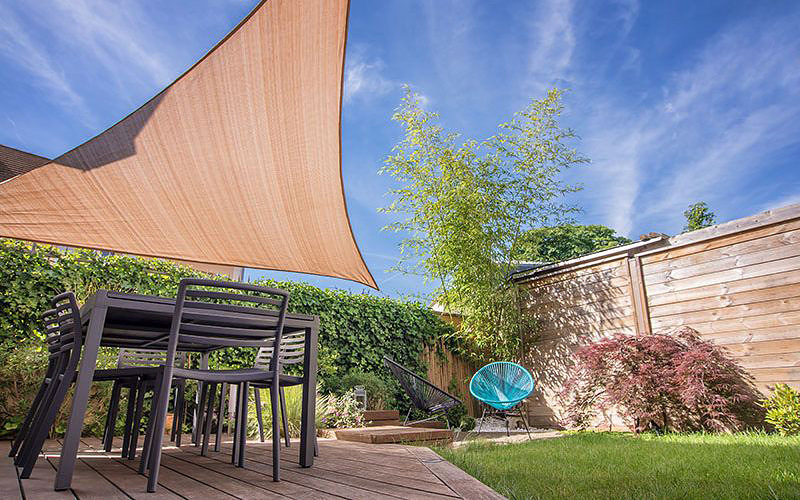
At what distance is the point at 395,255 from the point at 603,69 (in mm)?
6737

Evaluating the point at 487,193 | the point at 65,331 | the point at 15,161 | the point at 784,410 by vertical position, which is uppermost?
the point at 15,161

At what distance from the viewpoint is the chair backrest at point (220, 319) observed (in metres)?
1.86

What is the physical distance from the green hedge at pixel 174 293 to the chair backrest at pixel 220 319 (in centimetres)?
312

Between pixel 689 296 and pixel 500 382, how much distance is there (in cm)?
225

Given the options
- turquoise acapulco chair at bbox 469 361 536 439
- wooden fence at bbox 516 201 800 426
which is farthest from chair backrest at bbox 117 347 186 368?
wooden fence at bbox 516 201 800 426

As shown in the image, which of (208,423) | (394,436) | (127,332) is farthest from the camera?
(394,436)

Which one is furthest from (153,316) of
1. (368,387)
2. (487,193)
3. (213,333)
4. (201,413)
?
(487,193)

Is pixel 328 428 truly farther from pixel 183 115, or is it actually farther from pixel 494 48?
pixel 494 48

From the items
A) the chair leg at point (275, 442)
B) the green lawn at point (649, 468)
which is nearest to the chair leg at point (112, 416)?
the chair leg at point (275, 442)

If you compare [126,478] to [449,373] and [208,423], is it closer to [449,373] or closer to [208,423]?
[208,423]

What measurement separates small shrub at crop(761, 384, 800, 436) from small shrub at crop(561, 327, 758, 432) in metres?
0.20

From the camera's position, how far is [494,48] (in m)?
8.26

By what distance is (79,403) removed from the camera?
178 cm

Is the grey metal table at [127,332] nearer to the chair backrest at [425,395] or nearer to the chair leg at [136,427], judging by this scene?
the chair leg at [136,427]
